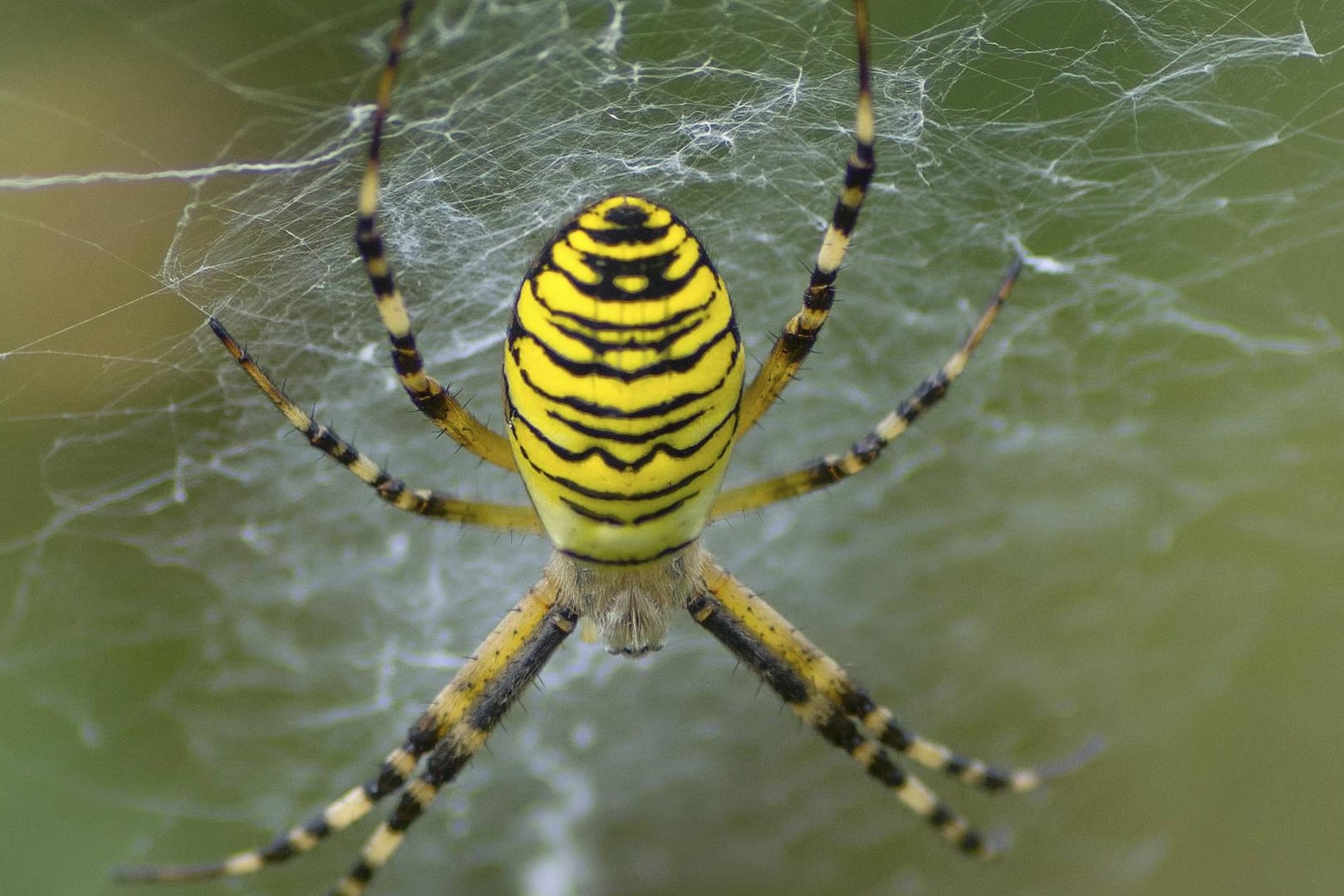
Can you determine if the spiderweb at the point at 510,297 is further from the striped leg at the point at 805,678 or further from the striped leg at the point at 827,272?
the striped leg at the point at 805,678

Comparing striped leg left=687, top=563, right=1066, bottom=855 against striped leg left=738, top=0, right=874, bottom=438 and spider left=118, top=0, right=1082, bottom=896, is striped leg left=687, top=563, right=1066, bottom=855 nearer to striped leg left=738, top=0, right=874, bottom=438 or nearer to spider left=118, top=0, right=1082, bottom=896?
spider left=118, top=0, right=1082, bottom=896

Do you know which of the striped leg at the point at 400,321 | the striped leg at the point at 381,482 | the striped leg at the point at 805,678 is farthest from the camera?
the striped leg at the point at 805,678

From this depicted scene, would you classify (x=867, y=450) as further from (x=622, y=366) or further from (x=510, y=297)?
(x=510, y=297)

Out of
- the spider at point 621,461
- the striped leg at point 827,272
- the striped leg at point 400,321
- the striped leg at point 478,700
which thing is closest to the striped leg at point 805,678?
the spider at point 621,461

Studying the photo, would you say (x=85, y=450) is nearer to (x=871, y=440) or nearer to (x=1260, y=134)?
(x=871, y=440)

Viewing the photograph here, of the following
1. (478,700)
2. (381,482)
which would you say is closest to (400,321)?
(381,482)

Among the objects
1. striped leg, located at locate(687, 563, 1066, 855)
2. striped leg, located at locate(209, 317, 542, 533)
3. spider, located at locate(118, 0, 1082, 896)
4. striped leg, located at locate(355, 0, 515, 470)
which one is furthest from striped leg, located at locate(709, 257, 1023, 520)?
striped leg, located at locate(355, 0, 515, 470)
